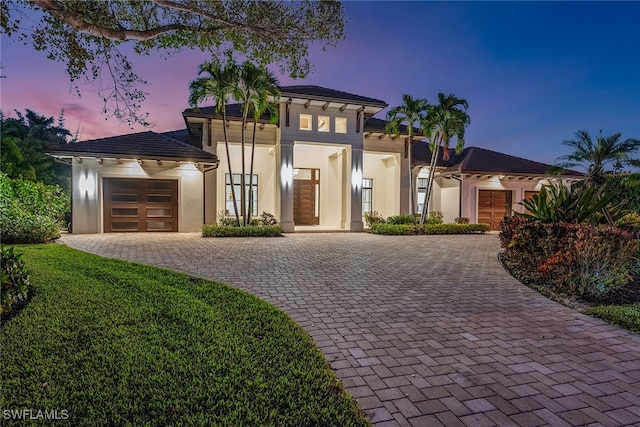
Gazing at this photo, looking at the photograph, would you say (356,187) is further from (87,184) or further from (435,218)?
(87,184)

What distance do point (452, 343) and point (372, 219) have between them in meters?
14.0

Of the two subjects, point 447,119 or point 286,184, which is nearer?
point 447,119

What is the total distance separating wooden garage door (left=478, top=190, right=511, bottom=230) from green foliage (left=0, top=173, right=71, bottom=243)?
20117 millimetres

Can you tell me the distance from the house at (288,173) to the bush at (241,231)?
1.35 metres

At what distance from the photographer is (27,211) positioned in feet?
34.7

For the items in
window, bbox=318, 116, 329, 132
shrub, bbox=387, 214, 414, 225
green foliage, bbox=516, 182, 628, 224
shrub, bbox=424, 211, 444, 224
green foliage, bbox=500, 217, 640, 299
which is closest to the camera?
green foliage, bbox=500, 217, 640, 299

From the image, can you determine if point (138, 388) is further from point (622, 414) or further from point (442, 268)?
point (442, 268)

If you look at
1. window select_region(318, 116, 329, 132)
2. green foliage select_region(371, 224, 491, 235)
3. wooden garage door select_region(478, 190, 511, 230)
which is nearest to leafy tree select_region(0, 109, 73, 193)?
window select_region(318, 116, 329, 132)

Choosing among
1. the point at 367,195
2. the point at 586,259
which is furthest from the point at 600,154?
the point at 367,195

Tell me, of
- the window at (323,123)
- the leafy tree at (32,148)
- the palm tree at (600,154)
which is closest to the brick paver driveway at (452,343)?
the palm tree at (600,154)

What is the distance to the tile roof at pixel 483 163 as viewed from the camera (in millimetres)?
18891

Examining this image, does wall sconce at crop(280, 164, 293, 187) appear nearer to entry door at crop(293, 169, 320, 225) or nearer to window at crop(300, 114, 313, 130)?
window at crop(300, 114, 313, 130)

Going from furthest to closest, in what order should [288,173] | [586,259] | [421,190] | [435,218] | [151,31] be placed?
[421,190] < [435,218] < [288,173] < [151,31] < [586,259]

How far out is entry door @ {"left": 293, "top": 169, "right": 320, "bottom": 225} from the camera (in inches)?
742
